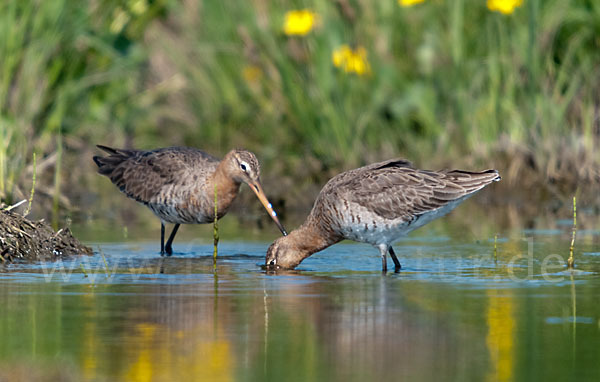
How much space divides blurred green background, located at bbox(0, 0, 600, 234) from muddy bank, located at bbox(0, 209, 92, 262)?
2.81m

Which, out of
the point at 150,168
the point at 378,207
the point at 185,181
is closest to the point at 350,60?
the point at 150,168

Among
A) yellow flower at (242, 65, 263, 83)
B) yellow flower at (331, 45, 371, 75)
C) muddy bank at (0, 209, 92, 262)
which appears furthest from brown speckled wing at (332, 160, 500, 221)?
yellow flower at (242, 65, 263, 83)

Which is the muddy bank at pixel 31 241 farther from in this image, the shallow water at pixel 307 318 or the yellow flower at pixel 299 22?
the yellow flower at pixel 299 22

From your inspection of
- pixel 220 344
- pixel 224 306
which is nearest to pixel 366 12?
pixel 224 306

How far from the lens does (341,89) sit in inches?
595

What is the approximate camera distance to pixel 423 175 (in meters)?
10.4

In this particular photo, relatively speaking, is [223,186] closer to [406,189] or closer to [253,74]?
[406,189]

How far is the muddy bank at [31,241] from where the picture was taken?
388 inches

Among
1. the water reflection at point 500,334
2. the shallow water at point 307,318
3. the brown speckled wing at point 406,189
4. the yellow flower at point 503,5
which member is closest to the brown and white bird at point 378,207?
the brown speckled wing at point 406,189

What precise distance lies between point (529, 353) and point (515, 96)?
9.03 metres

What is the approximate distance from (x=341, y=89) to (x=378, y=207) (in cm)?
531

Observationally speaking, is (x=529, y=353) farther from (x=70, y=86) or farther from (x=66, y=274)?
(x=70, y=86)

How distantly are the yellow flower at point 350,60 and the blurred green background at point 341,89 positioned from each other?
25mm

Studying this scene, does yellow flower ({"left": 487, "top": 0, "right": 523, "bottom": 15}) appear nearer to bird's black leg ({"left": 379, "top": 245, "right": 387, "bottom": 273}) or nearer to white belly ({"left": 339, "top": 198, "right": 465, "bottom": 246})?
white belly ({"left": 339, "top": 198, "right": 465, "bottom": 246})
